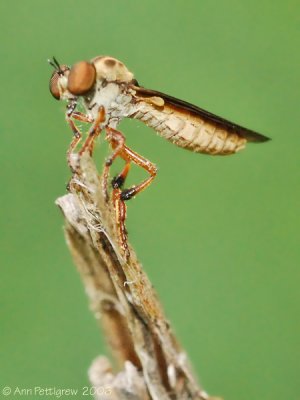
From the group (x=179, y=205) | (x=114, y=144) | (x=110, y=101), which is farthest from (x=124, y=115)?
(x=179, y=205)

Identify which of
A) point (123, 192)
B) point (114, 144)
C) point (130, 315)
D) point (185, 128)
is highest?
point (185, 128)

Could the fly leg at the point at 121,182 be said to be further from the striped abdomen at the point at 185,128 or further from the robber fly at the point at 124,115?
the striped abdomen at the point at 185,128

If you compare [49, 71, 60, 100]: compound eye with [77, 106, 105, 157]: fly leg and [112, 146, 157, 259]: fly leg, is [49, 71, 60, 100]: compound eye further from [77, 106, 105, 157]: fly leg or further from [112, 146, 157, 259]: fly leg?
[112, 146, 157, 259]: fly leg

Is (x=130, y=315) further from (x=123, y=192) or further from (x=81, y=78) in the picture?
(x=81, y=78)

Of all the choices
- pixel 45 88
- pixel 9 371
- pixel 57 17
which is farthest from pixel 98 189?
pixel 57 17

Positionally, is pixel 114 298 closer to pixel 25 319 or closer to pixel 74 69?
pixel 74 69

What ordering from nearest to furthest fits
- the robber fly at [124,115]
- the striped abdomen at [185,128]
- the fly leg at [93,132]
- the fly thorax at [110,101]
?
the fly leg at [93,132]
the robber fly at [124,115]
the fly thorax at [110,101]
the striped abdomen at [185,128]

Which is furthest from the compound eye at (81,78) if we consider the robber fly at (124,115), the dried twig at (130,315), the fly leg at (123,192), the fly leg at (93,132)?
the dried twig at (130,315)
